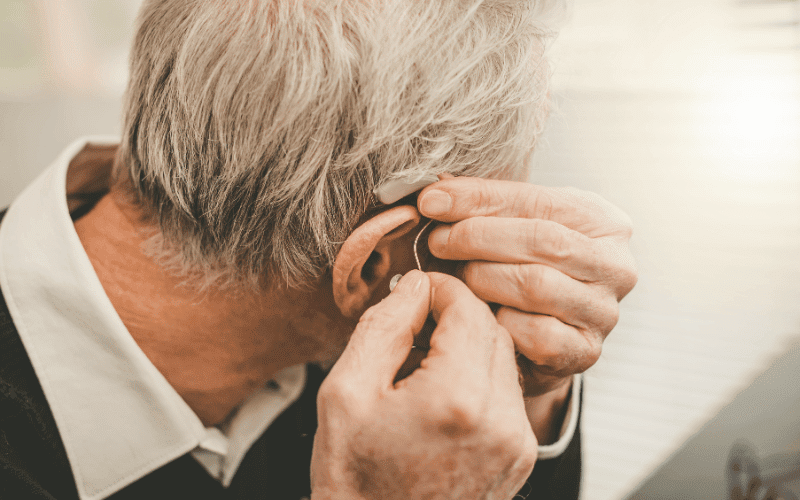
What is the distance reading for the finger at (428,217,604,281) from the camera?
0.60 m

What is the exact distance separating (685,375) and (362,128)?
5.86 ft

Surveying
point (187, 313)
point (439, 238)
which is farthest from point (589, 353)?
point (187, 313)

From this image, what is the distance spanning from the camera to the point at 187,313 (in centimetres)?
81

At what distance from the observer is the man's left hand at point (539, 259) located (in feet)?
1.98

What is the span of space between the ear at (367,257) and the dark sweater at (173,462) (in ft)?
1.96

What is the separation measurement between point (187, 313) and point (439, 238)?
56cm

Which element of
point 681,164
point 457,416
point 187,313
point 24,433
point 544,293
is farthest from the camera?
point 681,164

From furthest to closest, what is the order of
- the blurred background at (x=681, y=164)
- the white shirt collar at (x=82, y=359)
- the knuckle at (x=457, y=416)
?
1. the blurred background at (x=681, y=164)
2. the white shirt collar at (x=82, y=359)
3. the knuckle at (x=457, y=416)

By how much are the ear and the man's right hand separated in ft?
0.49

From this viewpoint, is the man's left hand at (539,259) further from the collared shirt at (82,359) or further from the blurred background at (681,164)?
the blurred background at (681,164)

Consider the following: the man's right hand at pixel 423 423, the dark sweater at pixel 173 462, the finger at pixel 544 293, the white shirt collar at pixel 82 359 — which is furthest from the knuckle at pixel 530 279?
the white shirt collar at pixel 82 359

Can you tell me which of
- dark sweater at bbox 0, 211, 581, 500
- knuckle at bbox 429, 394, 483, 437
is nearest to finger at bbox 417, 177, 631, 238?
knuckle at bbox 429, 394, 483, 437

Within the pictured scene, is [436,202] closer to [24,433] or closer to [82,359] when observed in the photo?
[82,359]

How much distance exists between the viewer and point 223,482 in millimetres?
1001
